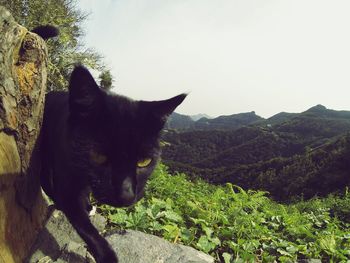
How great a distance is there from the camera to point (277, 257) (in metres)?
4.02

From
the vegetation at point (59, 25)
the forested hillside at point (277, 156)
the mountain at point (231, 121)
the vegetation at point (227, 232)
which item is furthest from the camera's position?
the mountain at point (231, 121)

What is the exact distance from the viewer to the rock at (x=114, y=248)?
3.04 meters

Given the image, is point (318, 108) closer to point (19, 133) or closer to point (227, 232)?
point (227, 232)

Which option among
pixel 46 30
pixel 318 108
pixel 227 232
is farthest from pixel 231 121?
pixel 46 30

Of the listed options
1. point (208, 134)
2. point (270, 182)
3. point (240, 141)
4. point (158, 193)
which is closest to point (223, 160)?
point (240, 141)

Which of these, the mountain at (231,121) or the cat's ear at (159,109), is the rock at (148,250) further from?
the mountain at (231,121)

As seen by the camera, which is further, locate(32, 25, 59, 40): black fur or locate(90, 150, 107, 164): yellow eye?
locate(32, 25, 59, 40): black fur

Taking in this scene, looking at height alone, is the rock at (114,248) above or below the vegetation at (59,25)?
below

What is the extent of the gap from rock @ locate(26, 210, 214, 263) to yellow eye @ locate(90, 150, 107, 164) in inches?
35.6

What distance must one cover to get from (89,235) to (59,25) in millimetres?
25854

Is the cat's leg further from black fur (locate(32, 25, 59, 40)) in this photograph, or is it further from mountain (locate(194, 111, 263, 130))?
mountain (locate(194, 111, 263, 130))

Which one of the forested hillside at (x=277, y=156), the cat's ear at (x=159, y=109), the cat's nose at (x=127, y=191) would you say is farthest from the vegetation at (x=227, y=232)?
the forested hillside at (x=277, y=156)

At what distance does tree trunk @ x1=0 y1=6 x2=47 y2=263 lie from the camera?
106 inches

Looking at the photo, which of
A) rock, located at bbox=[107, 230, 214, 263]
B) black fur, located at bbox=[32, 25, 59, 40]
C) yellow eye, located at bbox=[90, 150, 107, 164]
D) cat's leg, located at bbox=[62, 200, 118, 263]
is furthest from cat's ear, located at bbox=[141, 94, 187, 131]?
black fur, located at bbox=[32, 25, 59, 40]
